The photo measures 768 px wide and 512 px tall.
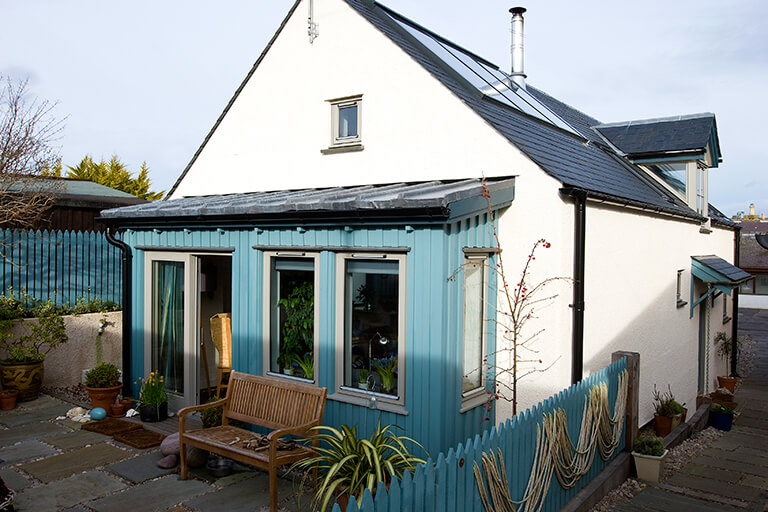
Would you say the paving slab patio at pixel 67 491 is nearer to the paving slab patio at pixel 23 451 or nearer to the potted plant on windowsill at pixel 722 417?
the paving slab patio at pixel 23 451

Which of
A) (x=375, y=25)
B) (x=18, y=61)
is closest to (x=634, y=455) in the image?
(x=375, y=25)

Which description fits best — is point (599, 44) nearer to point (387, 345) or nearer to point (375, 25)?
point (375, 25)

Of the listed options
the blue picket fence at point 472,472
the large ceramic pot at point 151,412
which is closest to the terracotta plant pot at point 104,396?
the large ceramic pot at point 151,412

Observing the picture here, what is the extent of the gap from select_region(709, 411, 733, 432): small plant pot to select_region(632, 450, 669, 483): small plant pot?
548cm

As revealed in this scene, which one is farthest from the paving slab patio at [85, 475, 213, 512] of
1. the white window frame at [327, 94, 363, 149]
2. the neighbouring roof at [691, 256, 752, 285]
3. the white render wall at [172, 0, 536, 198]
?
the neighbouring roof at [691, 256, 752, 285]

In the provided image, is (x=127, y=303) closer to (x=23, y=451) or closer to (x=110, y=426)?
(x=110, y=426)

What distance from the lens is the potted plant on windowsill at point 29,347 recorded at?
9.45m

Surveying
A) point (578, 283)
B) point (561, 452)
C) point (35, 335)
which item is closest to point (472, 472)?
point (561, 452)

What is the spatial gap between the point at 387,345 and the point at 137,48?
35.1ft

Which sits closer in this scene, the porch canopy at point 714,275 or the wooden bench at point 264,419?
the wooden bench at point 264,419

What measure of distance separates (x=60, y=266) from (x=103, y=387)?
3.82 meters

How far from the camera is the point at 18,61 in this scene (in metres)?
14.1

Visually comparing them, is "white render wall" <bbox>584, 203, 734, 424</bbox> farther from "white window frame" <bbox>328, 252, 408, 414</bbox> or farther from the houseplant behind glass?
the houseplant behind glass

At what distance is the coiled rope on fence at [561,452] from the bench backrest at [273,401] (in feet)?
7.13
